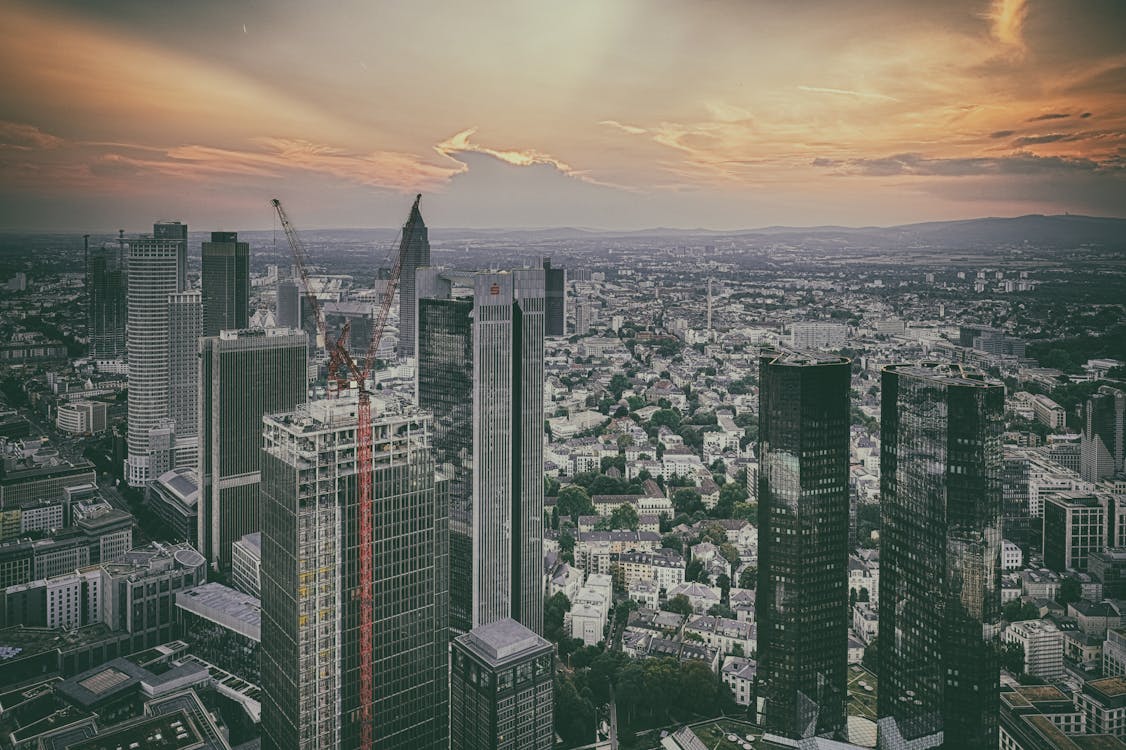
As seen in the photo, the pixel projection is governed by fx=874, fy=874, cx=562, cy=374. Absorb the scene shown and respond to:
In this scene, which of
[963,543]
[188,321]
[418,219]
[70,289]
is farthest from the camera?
[188,321]

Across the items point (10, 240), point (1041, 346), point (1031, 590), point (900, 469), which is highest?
point (10, 240)

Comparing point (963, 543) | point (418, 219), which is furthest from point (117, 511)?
point (963, 543)

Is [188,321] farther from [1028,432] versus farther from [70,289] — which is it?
[1028,432]

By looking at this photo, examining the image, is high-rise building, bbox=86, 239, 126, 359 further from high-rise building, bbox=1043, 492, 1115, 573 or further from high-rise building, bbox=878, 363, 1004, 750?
high-rise building, bbox=1043, 492, 1115, 573

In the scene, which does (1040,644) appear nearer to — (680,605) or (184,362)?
(680,605)

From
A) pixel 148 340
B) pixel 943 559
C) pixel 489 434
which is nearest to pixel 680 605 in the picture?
pixel 489 434

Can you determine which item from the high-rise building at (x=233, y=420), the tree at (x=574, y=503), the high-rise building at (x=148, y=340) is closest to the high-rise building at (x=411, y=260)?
the high-rise building at (x=233, y=420)
